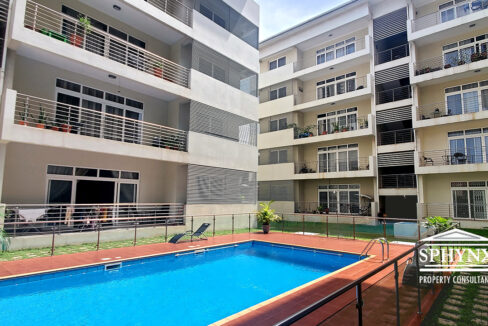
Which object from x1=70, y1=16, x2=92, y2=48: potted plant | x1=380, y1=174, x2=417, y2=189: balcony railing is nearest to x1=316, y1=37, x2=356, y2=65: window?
x1=380, y1=174, x2=417, y2=189: balcony railing

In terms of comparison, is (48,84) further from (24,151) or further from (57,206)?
(57,206)

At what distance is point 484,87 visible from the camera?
17.8 metres

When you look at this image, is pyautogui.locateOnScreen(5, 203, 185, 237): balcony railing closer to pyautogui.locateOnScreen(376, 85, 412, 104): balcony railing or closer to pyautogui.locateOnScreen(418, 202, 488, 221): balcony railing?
pyautogui.locateOnScreen(418, 202, 488, 221): balcony railing

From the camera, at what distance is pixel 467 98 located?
18406 millimetres

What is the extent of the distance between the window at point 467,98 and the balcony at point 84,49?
16.5 metres

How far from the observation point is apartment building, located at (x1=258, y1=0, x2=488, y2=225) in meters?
18.2

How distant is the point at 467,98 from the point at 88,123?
70.1ft

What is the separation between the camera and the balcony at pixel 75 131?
9.61 m

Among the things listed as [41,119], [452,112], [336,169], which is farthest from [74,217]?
[452,112]

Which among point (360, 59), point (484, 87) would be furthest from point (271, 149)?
point (484, 87)

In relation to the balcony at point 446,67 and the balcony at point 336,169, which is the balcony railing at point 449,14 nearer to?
Answer: the balcony at point 446,67

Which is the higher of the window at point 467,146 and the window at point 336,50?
the window at point 336,50

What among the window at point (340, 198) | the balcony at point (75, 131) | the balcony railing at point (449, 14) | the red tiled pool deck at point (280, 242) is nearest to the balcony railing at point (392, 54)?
the balcony railing at point (449, 14)

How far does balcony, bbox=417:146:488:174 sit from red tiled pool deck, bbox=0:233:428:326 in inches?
362
